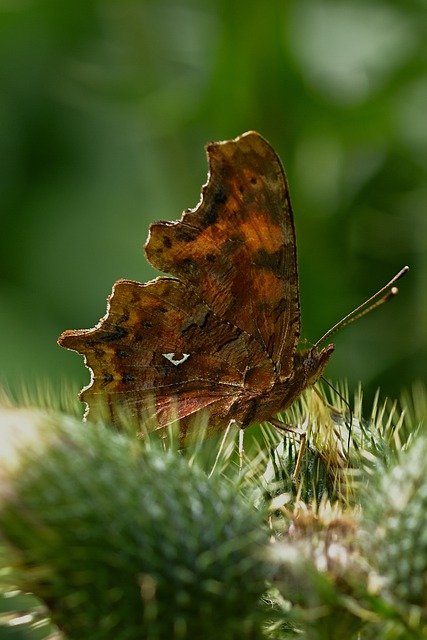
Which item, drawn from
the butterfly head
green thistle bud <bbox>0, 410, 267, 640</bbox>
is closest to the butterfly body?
the butterfly head

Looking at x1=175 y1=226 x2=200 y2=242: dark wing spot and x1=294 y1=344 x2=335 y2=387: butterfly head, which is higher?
x1=175 y1=226 x2=200 y2=242: dark wing spot

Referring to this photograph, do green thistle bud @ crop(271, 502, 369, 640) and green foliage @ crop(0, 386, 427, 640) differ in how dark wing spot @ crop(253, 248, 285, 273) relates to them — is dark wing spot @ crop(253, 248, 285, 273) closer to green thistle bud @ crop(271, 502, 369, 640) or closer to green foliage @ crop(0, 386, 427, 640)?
green foliage @ crop(0, 386, 427, 640)

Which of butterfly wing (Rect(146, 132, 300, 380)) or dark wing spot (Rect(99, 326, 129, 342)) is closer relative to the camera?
butterfly wing (Rect(146, 132, 300, 380))

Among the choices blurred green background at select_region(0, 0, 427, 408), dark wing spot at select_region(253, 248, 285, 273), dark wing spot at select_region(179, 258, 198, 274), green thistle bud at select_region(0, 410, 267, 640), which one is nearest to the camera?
green thistle bud at select_region(0, 410, 267, 640)

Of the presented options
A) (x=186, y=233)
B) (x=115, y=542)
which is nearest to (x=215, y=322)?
(x=186, y=233)

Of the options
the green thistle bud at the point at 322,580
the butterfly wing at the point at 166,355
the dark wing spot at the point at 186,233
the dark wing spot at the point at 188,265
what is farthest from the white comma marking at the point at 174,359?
the green thistle bud at the point at 322,580

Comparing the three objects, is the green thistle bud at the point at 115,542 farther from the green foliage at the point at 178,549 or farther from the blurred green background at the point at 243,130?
the blurred green background at the point at 243,130

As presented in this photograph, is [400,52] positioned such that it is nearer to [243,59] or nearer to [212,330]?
[243,59]

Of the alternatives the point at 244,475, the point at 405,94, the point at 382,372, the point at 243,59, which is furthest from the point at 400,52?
the point at 244,475
